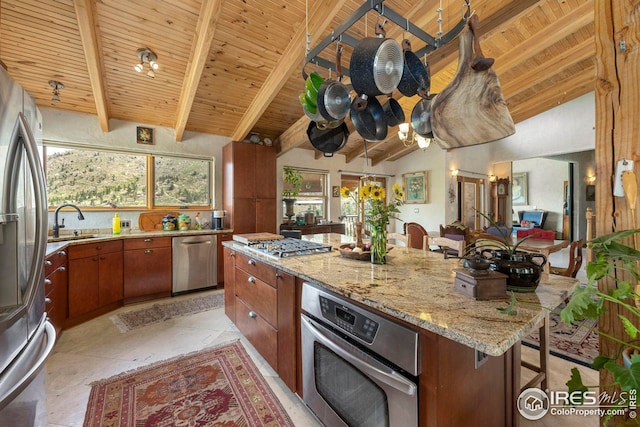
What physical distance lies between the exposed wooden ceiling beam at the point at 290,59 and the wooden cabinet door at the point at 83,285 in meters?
2.64

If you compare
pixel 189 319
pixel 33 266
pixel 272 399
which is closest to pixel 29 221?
pixel 33 266

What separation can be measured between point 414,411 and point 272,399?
3.80ft

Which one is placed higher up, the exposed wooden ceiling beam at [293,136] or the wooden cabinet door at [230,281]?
the exposed wooden ceiling beam at [293,136]

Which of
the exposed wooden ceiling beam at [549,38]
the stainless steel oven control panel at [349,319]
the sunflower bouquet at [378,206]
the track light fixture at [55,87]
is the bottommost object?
the stainless steel oven control panel at [349,319]

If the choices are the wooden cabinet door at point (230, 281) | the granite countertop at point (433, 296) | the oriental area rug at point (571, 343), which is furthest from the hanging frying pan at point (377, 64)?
the oriental area rug at point (571, 343)

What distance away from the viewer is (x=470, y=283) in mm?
1002

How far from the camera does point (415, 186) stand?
6723mm

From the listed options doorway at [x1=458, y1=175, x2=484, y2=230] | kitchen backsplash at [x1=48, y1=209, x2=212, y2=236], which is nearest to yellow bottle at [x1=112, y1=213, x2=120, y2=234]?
kitchen backsplash at [x1=48, y1=209, x2=212, y2=236]

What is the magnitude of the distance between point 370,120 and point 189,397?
2156mm

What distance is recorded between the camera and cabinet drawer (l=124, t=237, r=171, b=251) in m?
3.32

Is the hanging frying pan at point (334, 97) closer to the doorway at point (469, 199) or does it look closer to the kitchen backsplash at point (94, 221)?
the kitchen backsplash at point (94, 221)

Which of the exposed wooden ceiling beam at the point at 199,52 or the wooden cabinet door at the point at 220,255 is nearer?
the exposed wooden ceiling beam at the point at 199,52

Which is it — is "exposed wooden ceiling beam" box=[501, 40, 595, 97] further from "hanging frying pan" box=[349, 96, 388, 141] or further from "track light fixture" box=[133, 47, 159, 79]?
"track light fixture" box=[133, 47, 159, 79]

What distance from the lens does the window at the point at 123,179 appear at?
3.40 m
